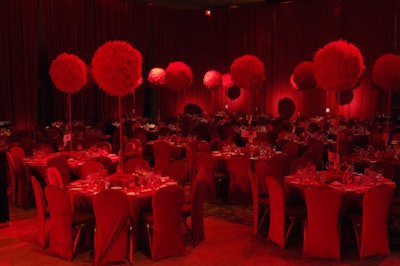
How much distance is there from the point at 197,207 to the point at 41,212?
191 centimetres

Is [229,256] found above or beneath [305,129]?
beneath

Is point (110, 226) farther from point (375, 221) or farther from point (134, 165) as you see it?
point (375, 221)

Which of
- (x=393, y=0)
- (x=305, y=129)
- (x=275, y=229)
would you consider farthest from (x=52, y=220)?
(x=393, y=0)

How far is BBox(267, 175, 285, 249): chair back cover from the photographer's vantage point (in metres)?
5.08

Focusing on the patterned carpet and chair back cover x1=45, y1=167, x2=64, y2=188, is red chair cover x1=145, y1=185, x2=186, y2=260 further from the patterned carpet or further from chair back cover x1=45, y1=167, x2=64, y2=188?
the patterned carpet

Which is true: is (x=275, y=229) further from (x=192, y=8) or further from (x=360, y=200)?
(x=192, y=8)

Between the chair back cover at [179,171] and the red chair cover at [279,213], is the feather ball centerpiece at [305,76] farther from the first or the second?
the red chair cover at [279,213]

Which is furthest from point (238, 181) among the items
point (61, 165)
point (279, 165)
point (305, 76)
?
point (305, 76)

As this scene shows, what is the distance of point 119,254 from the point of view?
4809 mm

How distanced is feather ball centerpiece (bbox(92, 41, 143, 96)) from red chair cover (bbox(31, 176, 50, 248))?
1.46 meters

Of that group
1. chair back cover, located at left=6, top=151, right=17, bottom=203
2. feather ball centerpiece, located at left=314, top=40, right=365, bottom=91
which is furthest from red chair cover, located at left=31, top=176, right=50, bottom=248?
feather ball centerpiece, located at left=314, top=40, right=365, bottom=91

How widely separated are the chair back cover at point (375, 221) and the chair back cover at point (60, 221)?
335 cm

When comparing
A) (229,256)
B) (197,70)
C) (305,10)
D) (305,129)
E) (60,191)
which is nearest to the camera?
(60,191)

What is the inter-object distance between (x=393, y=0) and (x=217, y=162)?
10.4 metres
